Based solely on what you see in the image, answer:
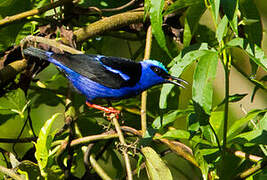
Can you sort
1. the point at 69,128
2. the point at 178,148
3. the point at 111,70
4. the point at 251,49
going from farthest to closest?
the point at 111,70 < the point at 69,128 < the point at 178,148 < the point at 251,49

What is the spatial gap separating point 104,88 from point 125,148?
1.67 meters

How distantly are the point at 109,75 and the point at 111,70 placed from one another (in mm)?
63

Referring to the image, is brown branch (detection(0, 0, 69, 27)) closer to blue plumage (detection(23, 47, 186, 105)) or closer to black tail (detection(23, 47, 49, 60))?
black tail (detection(23, 47, 49, 60))

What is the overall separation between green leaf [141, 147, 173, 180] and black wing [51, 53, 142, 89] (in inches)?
62.2

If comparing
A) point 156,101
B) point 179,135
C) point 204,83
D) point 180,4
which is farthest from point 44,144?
point 156,101

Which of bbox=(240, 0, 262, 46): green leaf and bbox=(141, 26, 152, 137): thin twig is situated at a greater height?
bbox=(240, 0, 262, 46): green leaf

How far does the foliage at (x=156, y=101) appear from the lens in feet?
8.68

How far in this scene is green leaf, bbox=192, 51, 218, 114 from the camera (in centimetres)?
240

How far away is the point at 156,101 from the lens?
403 centimetres

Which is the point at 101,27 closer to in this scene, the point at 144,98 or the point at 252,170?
the point at 144,98

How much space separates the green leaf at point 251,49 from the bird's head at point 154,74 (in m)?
1.27

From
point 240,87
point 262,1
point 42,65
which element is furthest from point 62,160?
point 262,1

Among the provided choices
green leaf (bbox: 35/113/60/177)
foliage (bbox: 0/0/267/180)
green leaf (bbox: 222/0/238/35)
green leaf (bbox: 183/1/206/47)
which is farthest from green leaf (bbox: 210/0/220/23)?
green leaf (bbox: 35/113/60/177)

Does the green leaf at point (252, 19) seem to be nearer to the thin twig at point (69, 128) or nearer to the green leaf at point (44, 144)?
the green leaf at point (44, 144)
